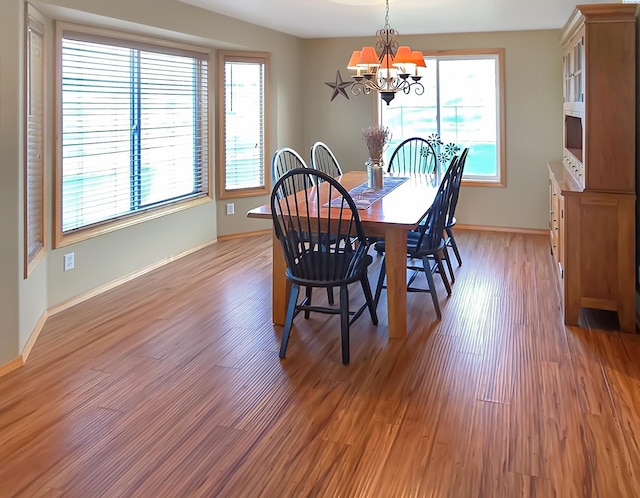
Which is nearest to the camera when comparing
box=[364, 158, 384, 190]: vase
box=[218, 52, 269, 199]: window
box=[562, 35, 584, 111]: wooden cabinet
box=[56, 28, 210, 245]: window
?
box=[562, 35, 584, 111]: wooden cabinet

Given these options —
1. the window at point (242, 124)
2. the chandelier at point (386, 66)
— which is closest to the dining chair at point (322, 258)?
the chandelier at point (386, 66)

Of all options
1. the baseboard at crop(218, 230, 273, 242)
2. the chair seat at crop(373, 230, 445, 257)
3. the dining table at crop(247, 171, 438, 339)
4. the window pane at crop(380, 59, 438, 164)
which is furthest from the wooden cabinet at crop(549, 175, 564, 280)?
the baseboard at crop(218, 230, 273, 242)

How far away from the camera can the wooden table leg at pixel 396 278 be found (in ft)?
10.6

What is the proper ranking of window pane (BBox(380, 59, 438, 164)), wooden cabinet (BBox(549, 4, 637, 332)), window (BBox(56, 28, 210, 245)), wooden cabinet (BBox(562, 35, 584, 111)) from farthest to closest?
window pane (BBox(380, 59, 438, 164)) → window (BBox(56, 28, 210, 245)) → wooden cabinet (BBox(562, 35, 584, 111)) → wooden cabinet (BBox(549, 4, 637, 332))

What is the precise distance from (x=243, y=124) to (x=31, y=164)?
285 centimetres

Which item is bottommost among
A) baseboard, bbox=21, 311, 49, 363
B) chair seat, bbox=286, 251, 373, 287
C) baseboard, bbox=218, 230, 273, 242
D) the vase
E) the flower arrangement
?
baseboard, bbox=21, 311, 49, 363

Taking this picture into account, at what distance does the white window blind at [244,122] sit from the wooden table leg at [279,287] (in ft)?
8.91

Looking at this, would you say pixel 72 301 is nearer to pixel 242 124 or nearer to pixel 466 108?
pixel 242 124

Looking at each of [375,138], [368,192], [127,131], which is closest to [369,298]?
[368,192]

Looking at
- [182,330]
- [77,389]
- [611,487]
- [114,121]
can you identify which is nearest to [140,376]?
[77,389]

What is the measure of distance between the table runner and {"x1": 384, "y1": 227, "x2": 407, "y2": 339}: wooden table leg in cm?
39

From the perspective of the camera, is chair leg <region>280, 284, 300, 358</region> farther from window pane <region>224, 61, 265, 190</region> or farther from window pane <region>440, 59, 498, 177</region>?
window pane <region>440, 59, 498, 177</region>

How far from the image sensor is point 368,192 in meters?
4.12

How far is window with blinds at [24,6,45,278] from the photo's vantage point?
3.28 metres
